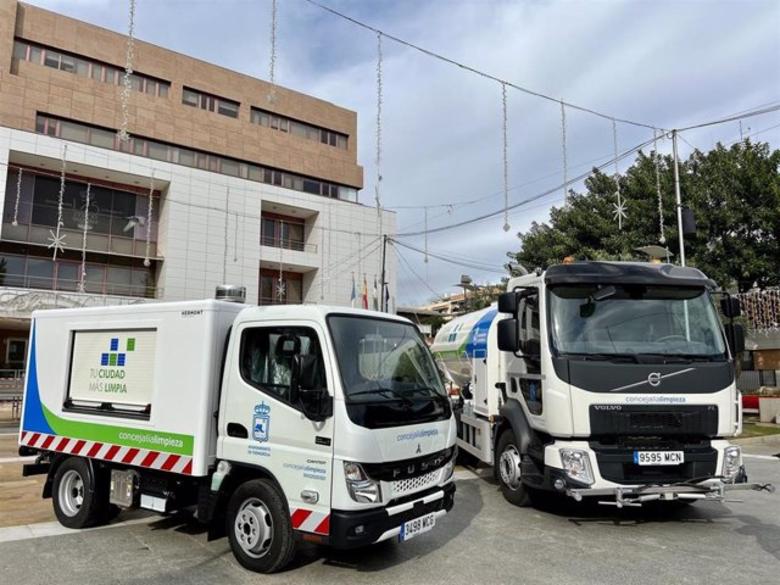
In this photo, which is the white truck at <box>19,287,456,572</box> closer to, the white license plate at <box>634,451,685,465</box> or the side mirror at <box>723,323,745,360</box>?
the white license plate at <box>634,451,685,465</box>

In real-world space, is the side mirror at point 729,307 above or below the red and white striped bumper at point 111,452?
above

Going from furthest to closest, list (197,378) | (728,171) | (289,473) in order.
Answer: (728,171) → (197,378) → (289,473)

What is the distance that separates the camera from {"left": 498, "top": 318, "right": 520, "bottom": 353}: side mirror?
6703 millimetres

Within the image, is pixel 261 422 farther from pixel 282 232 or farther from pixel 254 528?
pixel 282 232

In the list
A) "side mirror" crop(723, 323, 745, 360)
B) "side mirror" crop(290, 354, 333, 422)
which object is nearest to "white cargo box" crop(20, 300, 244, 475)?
"side mirror" crop(290, 354, 333, 422)

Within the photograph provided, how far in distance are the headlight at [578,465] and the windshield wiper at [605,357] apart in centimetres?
102

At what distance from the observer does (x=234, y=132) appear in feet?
108

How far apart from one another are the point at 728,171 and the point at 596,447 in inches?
757

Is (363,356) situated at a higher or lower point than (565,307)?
lower

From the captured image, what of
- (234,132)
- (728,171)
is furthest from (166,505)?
(234,132)

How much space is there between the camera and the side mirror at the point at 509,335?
670cm

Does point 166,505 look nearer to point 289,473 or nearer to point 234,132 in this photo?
point 289,473

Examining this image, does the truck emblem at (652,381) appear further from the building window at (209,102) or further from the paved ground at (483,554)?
the building window at (209,102)

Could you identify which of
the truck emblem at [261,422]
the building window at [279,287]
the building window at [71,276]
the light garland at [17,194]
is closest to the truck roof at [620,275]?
the truck emblem at [261,422]
